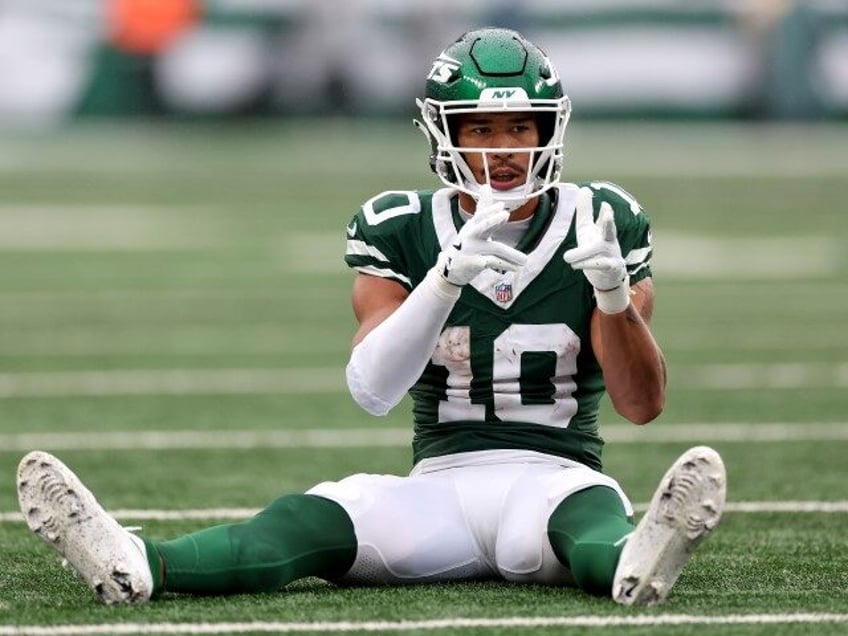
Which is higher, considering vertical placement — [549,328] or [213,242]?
[549,328]

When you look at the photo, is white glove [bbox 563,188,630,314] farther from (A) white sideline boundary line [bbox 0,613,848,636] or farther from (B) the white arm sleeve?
(A) white sideline boundary line [bbox 0,613,848,636]

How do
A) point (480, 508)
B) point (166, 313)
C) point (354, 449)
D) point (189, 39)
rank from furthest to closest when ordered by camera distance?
point (189, 39) → point (166, 313) → point (354, 449) → point (480, 508)

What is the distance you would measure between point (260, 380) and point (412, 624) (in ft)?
15.1

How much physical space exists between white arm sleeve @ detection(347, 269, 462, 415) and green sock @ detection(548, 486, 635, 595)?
16.2 inches

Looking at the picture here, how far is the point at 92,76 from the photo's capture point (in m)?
22.6

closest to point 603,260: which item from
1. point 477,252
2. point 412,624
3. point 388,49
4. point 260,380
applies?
point 477,252

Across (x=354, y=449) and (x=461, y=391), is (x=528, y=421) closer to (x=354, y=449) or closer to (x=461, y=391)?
(x=461, y=391)

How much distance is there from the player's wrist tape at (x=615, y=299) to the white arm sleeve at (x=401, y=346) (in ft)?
0.92

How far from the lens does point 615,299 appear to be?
4.11 meters

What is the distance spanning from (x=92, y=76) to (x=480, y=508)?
61.7 ft

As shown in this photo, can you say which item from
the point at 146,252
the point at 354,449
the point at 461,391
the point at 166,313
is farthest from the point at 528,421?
the point at 146,252

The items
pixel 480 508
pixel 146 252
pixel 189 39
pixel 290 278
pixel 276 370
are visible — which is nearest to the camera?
pixel 480 508

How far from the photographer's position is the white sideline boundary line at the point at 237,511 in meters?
5.39

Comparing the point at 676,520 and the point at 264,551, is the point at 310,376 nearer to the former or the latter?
the point at 264,551
